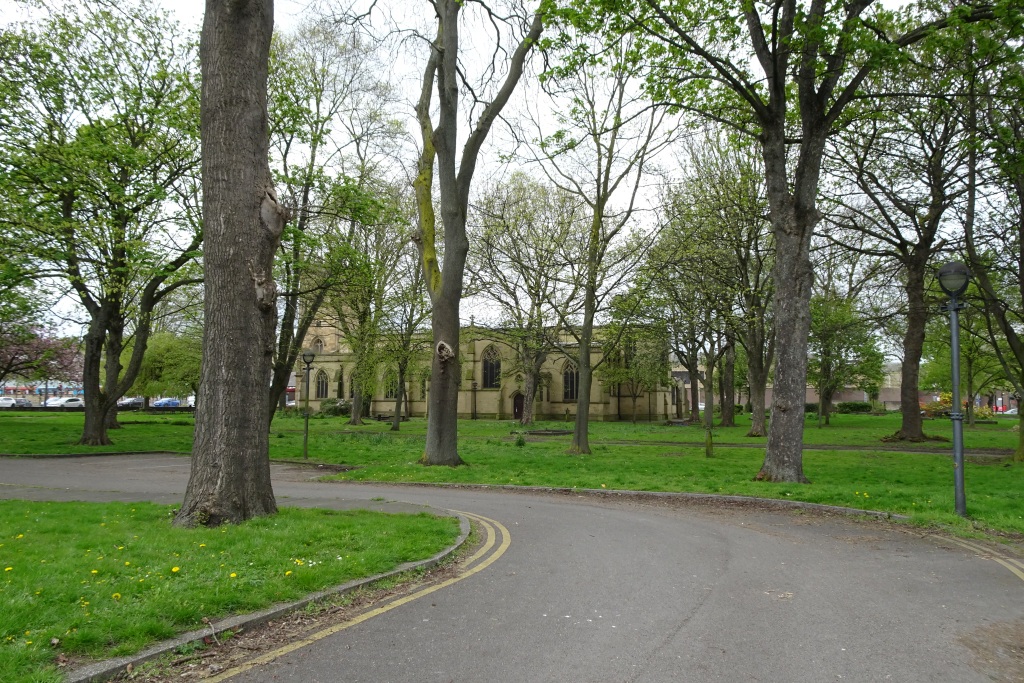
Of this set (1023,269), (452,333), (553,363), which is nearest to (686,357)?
(553,363)

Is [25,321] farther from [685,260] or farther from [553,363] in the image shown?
[553,363]

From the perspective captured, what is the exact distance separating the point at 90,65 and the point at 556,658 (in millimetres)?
24500

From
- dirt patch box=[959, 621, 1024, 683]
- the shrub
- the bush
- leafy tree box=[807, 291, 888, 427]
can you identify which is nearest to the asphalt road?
dirt patch box=[959, 621, 1024, 683]

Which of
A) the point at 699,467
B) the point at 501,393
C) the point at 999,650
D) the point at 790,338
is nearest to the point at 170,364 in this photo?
the point at 501,393

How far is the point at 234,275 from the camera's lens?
8547 mm

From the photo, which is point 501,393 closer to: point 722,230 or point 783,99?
point 722,230

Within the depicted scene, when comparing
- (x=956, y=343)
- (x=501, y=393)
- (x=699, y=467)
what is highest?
(x=956, y=343)

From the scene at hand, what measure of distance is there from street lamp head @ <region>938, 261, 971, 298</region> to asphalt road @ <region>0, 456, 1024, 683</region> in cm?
364

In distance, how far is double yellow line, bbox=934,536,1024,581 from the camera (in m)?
7.65

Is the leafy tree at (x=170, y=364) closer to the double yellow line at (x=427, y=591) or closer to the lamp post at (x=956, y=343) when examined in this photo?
the double yellow line at (x=427, y=591)

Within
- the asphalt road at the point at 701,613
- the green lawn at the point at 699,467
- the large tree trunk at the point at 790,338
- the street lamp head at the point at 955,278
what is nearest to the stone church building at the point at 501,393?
the green lawn at the point at 699,467

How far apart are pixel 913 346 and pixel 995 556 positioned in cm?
2110

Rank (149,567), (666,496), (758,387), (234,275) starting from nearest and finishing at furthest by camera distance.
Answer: (149,567)
(234,275)
(666,496)
(758,387)

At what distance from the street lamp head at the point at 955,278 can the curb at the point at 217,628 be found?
28.1 ft
